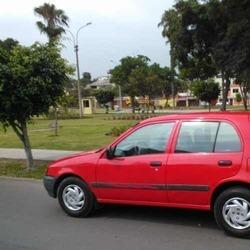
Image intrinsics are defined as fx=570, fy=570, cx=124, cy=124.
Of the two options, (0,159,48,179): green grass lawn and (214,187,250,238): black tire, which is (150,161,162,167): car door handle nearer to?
(214,187,250,238): black tire

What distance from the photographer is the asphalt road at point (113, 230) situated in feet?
22.4

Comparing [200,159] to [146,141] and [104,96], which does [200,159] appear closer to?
[146,141]

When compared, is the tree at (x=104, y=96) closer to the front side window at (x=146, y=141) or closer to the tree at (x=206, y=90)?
the tree at (x=206, y=90)

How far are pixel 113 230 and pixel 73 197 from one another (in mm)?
1091

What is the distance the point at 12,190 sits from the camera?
1156 centimetres

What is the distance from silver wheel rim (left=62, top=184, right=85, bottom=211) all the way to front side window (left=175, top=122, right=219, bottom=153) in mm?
1751

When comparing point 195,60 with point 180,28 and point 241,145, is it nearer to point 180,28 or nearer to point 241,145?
point 180,28

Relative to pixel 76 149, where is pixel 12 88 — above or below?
above

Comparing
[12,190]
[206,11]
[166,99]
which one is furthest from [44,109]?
[166,99]

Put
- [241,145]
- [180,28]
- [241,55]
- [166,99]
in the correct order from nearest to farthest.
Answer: [241,145], [241,55], [180,28], [166,99]

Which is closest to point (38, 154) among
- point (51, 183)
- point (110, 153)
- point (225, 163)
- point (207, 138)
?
point (51, 183)

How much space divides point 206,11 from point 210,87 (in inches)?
597

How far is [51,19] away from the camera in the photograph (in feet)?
185

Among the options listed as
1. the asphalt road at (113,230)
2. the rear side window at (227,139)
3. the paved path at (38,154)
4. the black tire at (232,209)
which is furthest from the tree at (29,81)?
the black tire at (232,209)
